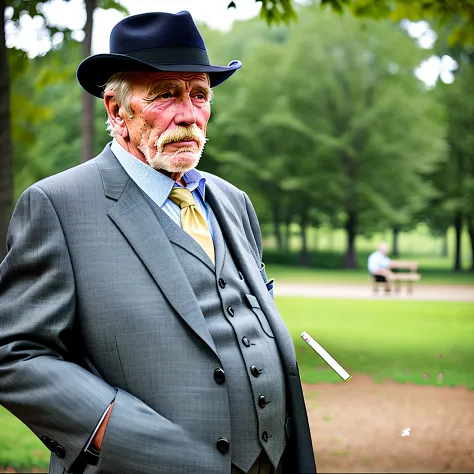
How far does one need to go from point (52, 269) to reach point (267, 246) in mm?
47635

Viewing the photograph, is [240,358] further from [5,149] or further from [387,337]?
[387,337]

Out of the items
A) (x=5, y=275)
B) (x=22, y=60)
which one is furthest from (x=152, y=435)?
(x=22, y=60)

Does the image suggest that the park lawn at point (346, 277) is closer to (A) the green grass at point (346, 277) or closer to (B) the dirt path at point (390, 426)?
(A) the green grass at point (346, 277)

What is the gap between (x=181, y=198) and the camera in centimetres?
255

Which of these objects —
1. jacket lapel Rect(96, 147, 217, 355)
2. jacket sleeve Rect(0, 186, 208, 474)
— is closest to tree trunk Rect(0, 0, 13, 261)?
jacket lapel Rect(96, 147, 217, 355)

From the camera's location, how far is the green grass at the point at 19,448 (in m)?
5.90

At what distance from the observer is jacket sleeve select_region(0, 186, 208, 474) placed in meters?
2.18

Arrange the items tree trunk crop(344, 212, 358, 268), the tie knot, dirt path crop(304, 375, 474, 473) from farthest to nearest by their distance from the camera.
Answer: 1. tree trunk crop(344, 212, 358, 268)
2. dirt path crop(304, 375, 474, 473)
3. the tie knot

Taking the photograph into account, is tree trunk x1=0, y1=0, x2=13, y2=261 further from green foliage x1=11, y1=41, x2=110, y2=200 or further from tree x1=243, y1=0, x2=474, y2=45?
green foliage x1=11, y1=41, x2=110, y2=200

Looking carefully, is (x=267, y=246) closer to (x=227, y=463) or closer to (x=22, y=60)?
(x=22, y=60)

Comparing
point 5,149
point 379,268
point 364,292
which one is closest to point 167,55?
point 5,149

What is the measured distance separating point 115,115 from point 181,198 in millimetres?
364

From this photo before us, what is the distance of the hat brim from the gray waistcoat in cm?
47

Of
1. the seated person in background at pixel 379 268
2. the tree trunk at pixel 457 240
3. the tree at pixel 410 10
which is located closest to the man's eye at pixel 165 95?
the tree at pixel 410 10
